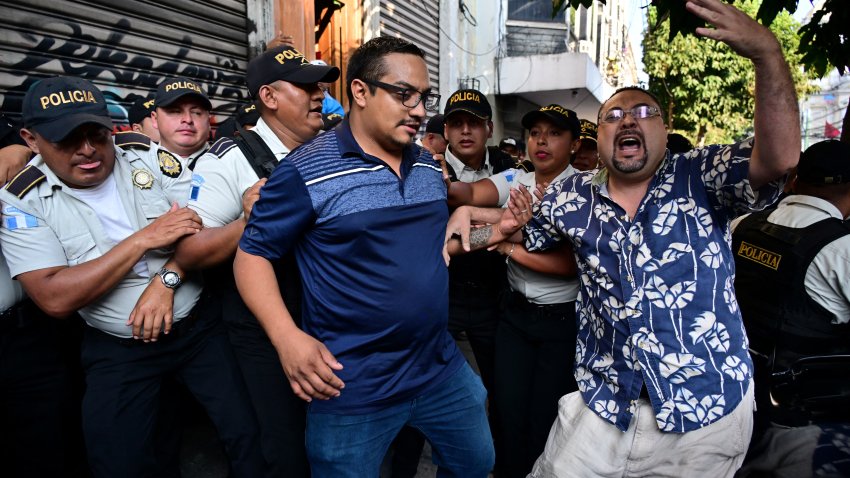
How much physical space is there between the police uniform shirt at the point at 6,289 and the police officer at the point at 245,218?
2.71 ft

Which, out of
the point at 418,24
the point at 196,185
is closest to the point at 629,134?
the point at 196,185

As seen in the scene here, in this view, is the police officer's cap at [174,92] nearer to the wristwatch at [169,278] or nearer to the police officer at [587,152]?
the wristwatch at [169,278]

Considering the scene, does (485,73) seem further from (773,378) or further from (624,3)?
(624,3)

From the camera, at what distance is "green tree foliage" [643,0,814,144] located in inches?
587

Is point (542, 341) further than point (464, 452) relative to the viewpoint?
Yes

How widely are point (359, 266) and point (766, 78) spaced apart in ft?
4.93

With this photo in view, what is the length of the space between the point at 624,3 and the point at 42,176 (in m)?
31.3

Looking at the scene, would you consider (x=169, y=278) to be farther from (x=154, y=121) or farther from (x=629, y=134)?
(x=629, y=134)

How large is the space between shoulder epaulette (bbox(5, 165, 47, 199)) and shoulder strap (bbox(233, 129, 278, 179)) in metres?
0.79

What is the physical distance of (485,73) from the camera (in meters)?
12.4

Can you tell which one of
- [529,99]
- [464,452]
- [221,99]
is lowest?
[464,452]

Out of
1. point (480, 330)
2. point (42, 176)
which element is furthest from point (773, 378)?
point (42, 176)

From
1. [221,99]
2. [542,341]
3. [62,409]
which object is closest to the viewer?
[62,409]

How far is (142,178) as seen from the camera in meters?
2.37
